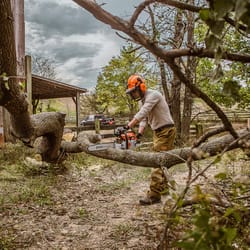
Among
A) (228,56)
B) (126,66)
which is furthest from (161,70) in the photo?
(126,66)

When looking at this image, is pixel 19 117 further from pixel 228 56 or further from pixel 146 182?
pixel 228 56

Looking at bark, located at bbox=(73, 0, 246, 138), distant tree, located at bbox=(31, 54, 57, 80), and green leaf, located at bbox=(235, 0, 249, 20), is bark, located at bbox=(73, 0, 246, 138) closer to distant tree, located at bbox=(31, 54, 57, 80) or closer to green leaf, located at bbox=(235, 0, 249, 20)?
green leaf, located at bbox=(235, 0, 249, 20)

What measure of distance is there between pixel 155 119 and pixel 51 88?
457 inches

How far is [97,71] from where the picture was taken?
2769 cm

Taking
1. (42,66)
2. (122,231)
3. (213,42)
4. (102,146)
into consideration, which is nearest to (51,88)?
(102,146)

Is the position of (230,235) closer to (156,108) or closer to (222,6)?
(222,6)

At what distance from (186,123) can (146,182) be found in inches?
239

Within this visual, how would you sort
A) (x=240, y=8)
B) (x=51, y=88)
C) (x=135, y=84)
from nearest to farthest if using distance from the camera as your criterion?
(x=240, y=8), (x=135, y=84), (x=51, y=88)

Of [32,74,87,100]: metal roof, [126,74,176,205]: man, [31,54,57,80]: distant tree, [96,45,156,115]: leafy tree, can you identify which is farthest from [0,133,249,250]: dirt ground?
[31,54,57,80]: distant tree

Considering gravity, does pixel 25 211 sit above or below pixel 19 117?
below

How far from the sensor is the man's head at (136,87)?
4332mm

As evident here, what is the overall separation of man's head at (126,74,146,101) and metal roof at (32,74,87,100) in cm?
833

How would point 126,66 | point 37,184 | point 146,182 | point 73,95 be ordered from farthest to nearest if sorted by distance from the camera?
1. point 126,66
2. point 73,95
3. point 146,182
4. point 37,184

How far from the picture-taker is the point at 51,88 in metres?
15.2
